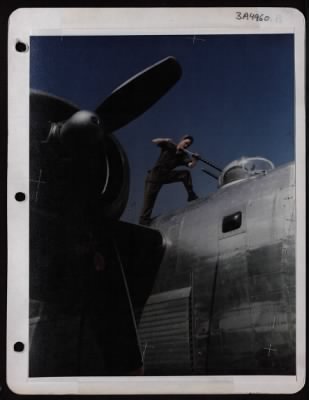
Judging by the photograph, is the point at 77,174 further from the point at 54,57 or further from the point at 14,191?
the point at 54,57

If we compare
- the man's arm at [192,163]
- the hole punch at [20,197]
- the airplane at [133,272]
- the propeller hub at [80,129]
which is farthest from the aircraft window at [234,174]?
the hole punch at [20,197]

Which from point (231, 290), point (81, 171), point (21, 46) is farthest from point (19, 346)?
point (21, 46)

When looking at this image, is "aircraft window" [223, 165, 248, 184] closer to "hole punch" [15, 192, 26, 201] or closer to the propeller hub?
the propeller hub

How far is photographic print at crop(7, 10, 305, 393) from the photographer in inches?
62.5

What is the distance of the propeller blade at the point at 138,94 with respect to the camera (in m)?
1.62

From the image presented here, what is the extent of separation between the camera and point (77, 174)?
1.64 metres

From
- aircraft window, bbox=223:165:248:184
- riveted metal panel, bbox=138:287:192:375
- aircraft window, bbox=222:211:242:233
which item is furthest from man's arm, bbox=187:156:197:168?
riveted metal panel, bbox=138:287:192:375

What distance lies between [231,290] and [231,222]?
228 mm

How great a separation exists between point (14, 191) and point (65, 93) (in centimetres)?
35

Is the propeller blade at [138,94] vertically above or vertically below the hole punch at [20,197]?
above

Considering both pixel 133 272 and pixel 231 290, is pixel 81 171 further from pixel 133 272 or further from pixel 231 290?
pixel 231 290

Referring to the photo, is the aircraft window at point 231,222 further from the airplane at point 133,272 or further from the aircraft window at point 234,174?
the aircraft window at point 234,174

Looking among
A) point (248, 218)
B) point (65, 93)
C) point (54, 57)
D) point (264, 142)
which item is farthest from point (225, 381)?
point (54, 57)

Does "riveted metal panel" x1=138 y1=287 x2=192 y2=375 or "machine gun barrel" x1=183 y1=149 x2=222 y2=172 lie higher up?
"machine gun barrel" x1=183 y1=149 x2=222 y2=172
